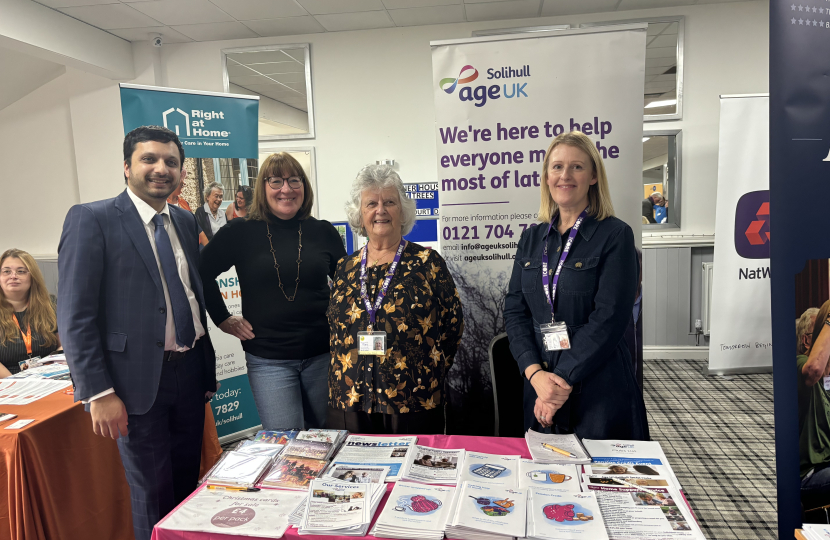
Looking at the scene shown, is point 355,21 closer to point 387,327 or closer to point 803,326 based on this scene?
point 387,327

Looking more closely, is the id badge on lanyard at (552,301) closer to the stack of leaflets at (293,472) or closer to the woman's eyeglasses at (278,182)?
the stack of leaflets at (293,472)

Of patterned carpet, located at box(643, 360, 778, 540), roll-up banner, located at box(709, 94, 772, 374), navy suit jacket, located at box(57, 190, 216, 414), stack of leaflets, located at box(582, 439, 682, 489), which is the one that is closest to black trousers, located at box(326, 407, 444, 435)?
stack of leaflets, located at box(582, 439, 682, 489)

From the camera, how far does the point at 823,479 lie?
136 centimetres

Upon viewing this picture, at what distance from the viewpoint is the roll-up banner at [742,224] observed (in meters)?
3.85

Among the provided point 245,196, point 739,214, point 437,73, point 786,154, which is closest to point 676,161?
point 739,214

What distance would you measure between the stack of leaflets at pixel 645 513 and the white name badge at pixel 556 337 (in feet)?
1.66

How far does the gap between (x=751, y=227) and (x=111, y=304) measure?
4.48 m

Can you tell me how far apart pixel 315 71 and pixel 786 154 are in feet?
14.5

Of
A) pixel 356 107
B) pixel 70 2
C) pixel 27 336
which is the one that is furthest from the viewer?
pixel 356 107

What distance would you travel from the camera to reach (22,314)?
2.73 m

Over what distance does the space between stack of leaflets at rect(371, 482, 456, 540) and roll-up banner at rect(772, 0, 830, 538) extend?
3.32ft

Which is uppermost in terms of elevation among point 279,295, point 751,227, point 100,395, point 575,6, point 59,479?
point 575,6

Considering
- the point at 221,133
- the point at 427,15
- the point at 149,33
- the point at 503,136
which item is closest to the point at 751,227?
the point at 503,136

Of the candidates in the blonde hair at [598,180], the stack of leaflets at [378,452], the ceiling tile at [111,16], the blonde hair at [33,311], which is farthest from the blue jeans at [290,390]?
the ceiling tile at [111,16]
